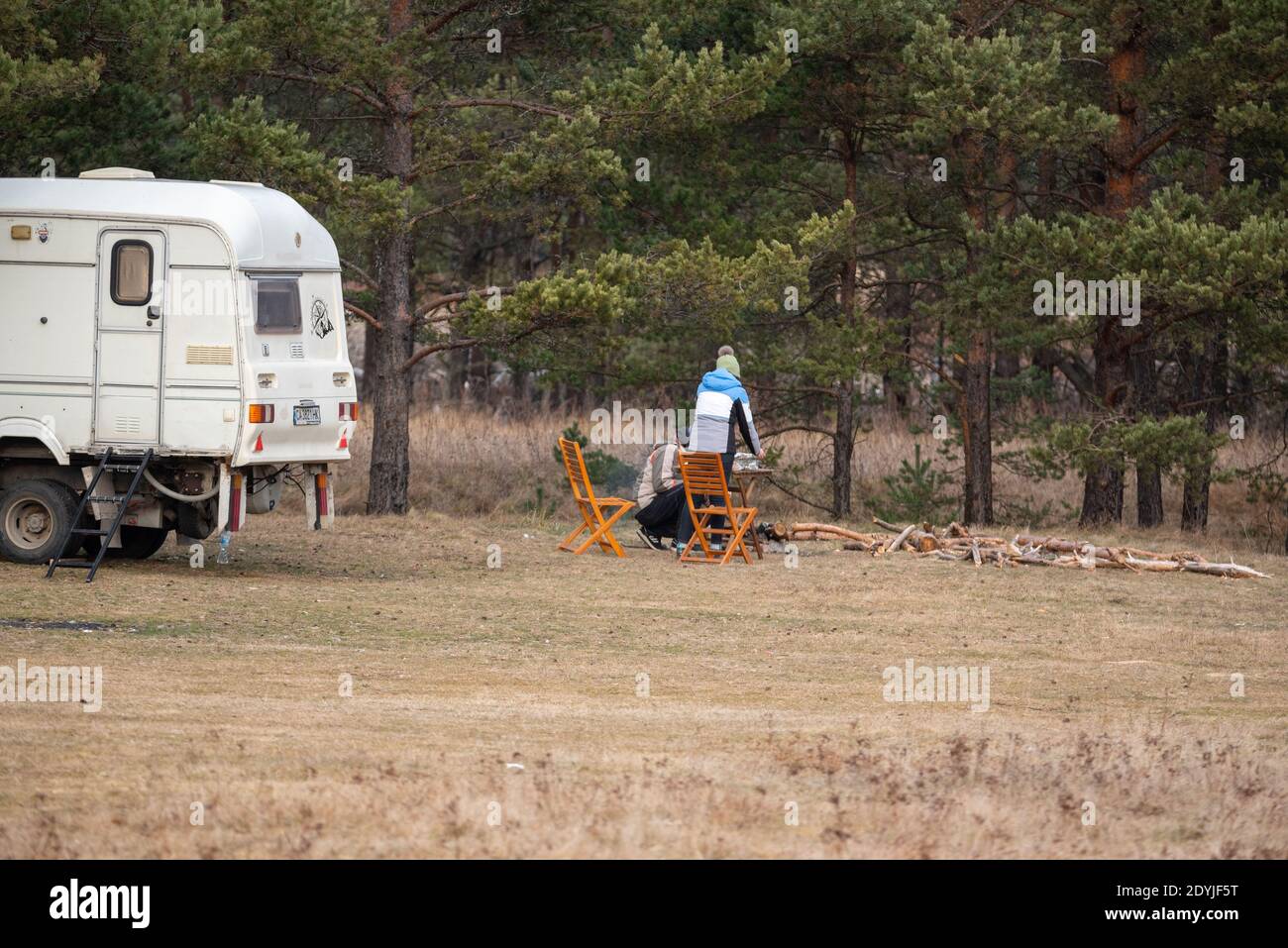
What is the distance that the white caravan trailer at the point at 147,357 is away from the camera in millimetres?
14398

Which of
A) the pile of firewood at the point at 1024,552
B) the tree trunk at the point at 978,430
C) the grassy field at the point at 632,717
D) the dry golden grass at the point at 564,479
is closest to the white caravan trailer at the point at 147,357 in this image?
the grassy field at the point at 632,717

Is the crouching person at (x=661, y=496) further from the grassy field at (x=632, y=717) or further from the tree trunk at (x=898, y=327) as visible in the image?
the tree trunk at (x=898, y=327)

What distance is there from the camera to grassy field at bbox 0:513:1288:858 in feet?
20.5

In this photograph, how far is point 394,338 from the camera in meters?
22.1

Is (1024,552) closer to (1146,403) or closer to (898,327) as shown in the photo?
(1146,403)

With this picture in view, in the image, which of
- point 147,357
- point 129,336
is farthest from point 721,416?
point 129,336

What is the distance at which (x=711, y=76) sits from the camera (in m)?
20.5

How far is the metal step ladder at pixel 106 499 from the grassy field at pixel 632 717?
1.13 ft

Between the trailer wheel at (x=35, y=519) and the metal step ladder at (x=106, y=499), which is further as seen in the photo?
the trailer wheel at (x=35, y=519)

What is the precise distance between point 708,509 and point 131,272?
19.5ft

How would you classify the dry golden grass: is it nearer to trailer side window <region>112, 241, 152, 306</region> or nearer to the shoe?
the shoe

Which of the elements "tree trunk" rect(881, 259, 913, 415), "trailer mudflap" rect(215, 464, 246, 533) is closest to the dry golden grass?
"tree trunk" rect(881, 259, 913, 415)
